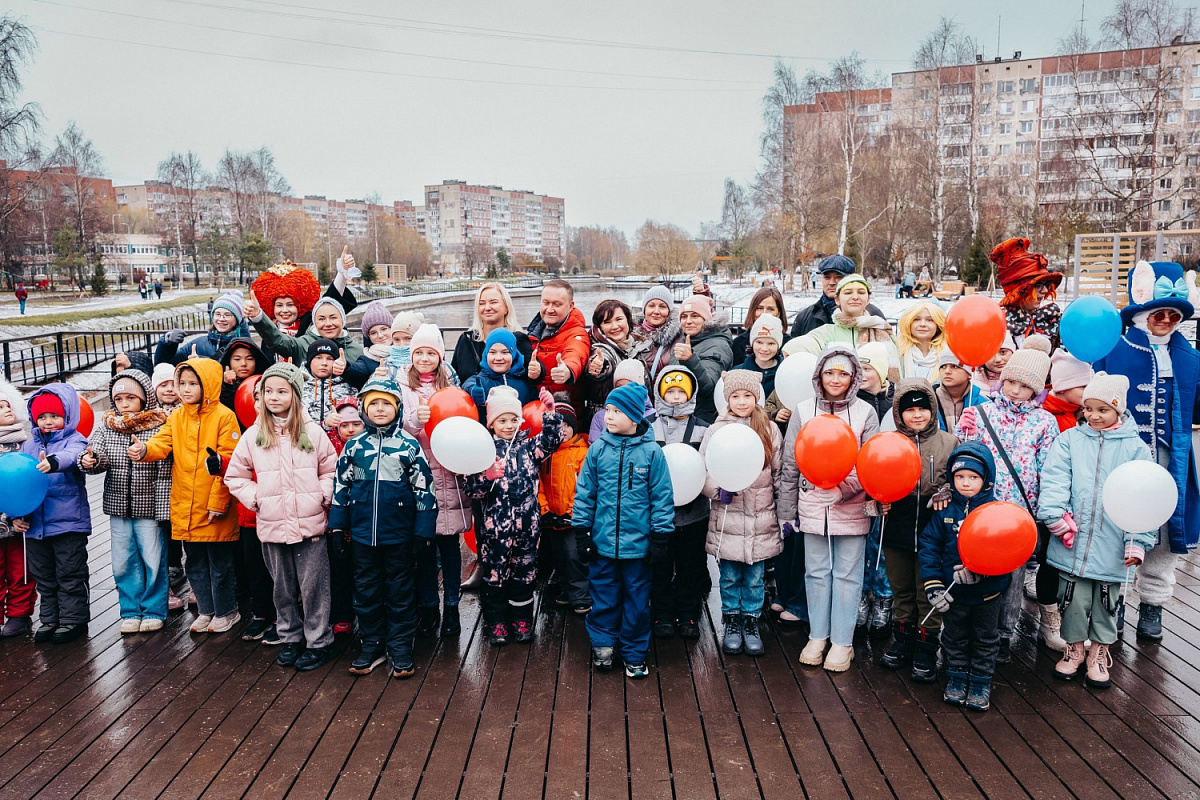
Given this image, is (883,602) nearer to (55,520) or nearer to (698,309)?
(698,309)

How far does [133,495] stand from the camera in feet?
13.0

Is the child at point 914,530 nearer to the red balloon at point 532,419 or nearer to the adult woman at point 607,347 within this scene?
Answer: the adult woman at point 607,347

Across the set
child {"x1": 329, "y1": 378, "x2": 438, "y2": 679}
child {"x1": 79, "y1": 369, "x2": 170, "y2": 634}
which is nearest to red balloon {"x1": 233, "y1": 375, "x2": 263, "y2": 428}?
child {"x1": 79, "y1": 369, "x2": 170, "y2": 634}

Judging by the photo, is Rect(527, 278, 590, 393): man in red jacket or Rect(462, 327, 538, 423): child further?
Rect(527, 278, 590, 393): man in red jacket

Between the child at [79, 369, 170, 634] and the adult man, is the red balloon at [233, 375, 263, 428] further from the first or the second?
the adult man

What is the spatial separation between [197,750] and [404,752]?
836mm

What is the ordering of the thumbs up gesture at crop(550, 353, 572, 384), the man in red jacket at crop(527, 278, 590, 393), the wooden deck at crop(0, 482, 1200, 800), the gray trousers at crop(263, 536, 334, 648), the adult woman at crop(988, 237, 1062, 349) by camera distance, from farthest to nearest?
the adult woman at crop(988, 237, 1062, 349) < the man in red jacket at crop(527, 278, 590, 393) < the thumbs up gesture at crop(550, 353, 572, 384) < the gray trousers at crop(263, 536, 334, 648) < the wooden deck at crop(0, 482, 1200, 800)

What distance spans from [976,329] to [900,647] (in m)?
1.57

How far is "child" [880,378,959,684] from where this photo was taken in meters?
3.45

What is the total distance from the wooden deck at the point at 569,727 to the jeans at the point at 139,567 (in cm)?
22

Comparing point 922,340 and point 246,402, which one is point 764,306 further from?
point 246,402

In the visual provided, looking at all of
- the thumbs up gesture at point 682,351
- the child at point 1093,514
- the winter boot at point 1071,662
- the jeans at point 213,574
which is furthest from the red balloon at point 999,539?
the jeans at point 213,574

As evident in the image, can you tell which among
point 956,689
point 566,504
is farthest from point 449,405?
point 956,689

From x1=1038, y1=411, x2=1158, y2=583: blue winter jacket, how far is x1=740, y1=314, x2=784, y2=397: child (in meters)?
1.46
